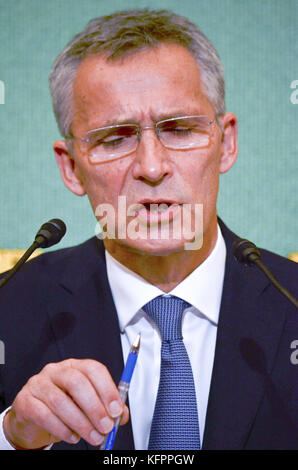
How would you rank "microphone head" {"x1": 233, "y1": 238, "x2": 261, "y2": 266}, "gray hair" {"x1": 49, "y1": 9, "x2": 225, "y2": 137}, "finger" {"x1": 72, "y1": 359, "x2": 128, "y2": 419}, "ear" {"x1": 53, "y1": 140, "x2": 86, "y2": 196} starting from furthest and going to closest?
"ear" {"x1": 53, "y1": 140, "x2": 86, "y2": 196}
"gray hair" {"x1": 49, "y1": 9, "x2": 225, "y2": 137}
"microphone head" {"x1": 233, "y1": 238, "x2": 261, "y2": 266}
"finger" {"x1": 72, "y1": 359, "x2": 128, "y2": 419}

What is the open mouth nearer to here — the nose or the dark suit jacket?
the nose

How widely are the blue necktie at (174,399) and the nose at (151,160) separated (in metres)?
0.28

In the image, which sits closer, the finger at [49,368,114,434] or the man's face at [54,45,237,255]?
the finger at [49,368,114,434]

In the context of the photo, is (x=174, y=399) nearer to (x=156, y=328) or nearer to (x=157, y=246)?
(x=156, y=328)

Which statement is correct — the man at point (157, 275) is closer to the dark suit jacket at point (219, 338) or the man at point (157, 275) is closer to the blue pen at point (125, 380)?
the dark suit jacket at point (219, 338)

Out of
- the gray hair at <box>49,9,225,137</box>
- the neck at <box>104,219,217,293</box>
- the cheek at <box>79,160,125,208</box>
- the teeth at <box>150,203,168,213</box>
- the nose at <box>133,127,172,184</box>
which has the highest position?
the gray hair at <box>49,9,225,137</box>

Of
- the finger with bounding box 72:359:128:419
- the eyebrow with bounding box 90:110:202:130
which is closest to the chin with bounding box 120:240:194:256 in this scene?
the eyebrow with bounding box 90:110:202:130

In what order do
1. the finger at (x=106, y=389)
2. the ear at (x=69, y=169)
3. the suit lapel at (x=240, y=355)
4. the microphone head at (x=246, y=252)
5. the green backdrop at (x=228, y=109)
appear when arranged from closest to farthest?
the finger at (x=106, y=389), the microphone head at (x=246, y=252), the suit lapel at (x=240, y=355), the ear at (x=69, y=169), the green backdrop at (x=228, y=109)

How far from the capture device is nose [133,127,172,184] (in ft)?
3.11

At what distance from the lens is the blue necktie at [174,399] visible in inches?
36.4

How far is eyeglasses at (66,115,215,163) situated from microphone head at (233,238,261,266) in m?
0.26

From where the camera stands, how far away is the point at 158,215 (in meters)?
0.96

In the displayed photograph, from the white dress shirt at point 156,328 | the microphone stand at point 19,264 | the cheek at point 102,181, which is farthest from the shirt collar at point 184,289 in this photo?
the microphone stand at point 19,264

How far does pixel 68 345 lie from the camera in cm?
104
